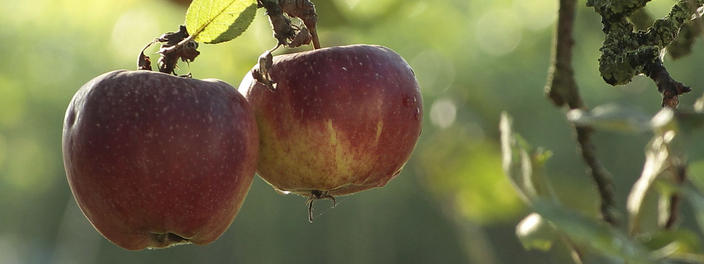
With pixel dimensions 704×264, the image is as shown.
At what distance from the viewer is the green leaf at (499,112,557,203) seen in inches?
31.9

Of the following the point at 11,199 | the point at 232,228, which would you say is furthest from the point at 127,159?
the point at 11,199

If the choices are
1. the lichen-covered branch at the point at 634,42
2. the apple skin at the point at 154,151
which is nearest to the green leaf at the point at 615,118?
the lichen-covered branch at the point at 634,42

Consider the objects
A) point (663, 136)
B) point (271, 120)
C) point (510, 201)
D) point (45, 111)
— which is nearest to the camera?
point (271, 120)

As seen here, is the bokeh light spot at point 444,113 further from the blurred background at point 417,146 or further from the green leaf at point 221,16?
the green leaf at point 221,16

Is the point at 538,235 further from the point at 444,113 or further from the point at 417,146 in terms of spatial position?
the point at 417,146

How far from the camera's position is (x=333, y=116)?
0.62 m

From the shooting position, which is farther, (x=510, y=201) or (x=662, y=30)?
(x=510, y=201)

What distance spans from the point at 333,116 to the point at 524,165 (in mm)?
240

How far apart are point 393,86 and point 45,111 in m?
8.35

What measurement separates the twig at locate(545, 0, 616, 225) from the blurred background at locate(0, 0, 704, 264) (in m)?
0.38

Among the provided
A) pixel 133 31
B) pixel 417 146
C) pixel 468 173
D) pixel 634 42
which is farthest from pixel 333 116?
pixel 133 31

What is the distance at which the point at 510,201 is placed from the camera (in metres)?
1.31

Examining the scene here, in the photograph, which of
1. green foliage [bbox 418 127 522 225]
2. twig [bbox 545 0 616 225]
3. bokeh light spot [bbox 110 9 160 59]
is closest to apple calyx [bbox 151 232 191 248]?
twig [bbox 545 0 616 225]

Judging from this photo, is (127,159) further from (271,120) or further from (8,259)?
(8,259)
